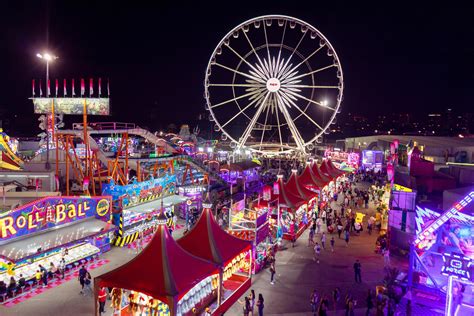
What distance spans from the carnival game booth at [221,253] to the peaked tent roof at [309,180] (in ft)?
36.7

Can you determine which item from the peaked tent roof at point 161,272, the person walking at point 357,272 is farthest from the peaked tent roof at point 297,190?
the peaked tent roof at point 161,272

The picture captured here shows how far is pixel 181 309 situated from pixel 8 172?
15545 millimetres

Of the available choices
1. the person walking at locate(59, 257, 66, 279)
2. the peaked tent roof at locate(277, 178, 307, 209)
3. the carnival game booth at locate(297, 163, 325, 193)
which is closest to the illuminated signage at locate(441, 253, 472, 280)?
the peaked tent roof at locate(277, 178, 307, 209)

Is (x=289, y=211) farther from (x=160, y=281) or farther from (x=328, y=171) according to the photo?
(x=328, y=171)

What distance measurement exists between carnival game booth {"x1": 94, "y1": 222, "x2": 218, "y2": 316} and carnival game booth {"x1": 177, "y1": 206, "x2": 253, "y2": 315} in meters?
0.55

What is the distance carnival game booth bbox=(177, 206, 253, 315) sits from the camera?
11.4m

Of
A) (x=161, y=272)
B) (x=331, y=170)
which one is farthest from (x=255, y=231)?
(x=331, y=170)

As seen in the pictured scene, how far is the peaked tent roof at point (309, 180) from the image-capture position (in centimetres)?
2371

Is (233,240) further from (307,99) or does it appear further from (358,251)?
(307,99)

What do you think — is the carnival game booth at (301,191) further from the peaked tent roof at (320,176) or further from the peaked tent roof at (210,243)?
the peaked tent roof at (210,243)

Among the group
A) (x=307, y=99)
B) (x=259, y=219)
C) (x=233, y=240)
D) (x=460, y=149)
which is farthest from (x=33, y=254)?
(x=460, y=149)

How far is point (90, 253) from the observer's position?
589 inches

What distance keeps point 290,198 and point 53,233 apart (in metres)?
10.7

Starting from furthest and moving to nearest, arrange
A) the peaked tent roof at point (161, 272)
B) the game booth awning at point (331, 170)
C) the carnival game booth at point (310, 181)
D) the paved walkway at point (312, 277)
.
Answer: the game booth awning at point (331, 170)
the carnival game booth at point (310, 181)
the paved walkway at point (312, 277)
the peaked tent roof at point (161, 272)
